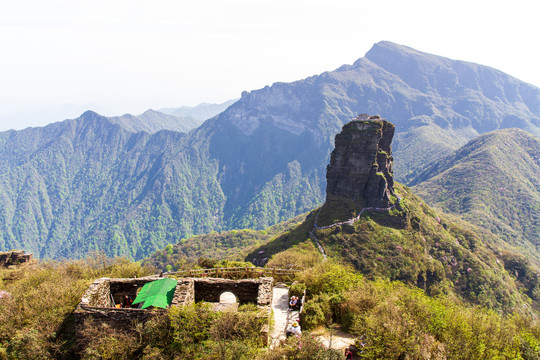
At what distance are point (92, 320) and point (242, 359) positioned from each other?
371 inches

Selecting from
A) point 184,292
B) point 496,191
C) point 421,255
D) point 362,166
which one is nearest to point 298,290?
point 184,292

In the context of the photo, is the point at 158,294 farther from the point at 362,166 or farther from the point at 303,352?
the point at 362,166

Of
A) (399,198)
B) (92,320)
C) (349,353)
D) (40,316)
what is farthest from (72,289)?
(399,198)

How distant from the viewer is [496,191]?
150 metres

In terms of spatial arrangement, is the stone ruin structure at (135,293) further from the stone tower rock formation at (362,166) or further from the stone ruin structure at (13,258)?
the stone tower rock formation at (362,166)

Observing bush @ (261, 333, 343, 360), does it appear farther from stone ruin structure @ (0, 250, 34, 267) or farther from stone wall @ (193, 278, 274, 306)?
stone ruin structure @ (0, 250, 34, 267)

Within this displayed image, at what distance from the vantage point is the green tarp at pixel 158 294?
1822cm

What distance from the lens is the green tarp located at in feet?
59.8

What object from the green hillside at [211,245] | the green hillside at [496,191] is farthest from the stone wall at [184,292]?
the green hillside at [496,191]

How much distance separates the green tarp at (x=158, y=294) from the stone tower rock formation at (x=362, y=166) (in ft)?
205

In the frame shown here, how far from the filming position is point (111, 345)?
1591 cm

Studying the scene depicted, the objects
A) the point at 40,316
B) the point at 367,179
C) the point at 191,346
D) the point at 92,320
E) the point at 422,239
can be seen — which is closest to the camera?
the point at 191,346

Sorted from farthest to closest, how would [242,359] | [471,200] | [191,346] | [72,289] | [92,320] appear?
[471,200], [72,289], [92,320], [191,346], [242,359]

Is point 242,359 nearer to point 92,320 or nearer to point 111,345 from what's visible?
point 111,345
